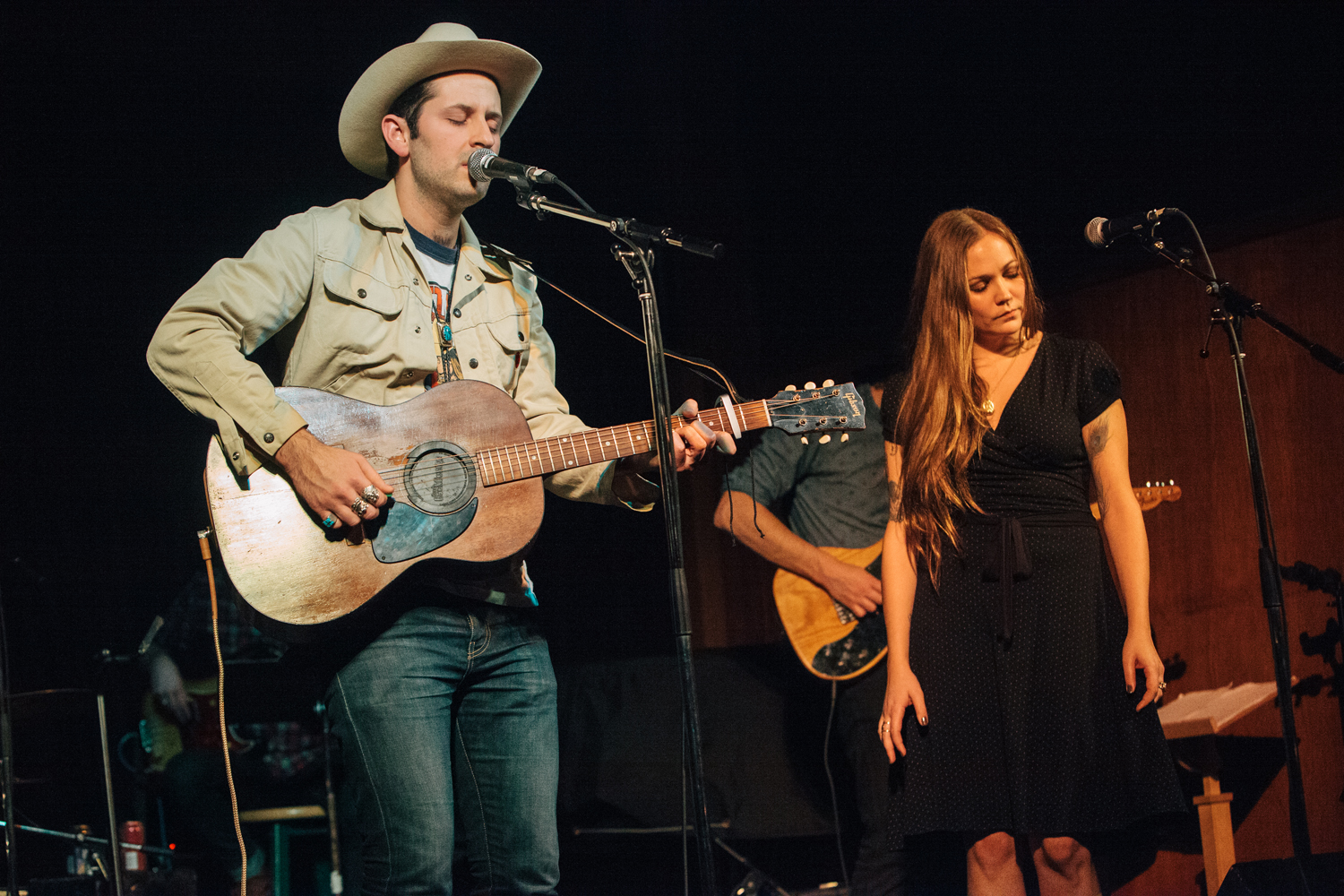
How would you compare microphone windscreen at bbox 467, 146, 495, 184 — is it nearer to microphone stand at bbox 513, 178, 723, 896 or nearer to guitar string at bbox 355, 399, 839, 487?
microphone stand at bbox 513, 178, 723, 896

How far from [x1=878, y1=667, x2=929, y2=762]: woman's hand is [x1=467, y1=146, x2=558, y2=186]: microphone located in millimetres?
1418

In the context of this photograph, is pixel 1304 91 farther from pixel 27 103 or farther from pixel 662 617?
pixel 27 103

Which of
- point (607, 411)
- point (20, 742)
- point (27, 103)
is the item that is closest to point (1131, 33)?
point (607, 411)

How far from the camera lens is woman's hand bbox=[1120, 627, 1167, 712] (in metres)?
2.46

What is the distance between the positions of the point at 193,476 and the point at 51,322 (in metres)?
0.92

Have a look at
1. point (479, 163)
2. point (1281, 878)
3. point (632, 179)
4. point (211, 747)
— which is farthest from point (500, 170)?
point (211, 747)

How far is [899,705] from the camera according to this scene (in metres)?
2.59

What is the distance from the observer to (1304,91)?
12.3 feet

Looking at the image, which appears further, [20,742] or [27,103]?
[20,742]

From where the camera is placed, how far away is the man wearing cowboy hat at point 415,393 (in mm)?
2186

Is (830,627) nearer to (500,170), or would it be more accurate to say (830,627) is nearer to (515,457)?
(515,457)

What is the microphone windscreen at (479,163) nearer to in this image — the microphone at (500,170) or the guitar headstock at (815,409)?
the microphone at (500,170)

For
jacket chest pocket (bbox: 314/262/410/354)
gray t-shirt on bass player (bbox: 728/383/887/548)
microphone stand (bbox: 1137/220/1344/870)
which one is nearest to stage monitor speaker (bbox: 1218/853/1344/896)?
microphone stand (bbox: 1137/220/1344/870)

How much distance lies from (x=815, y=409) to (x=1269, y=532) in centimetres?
109
